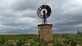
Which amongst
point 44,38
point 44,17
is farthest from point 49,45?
point 44,17

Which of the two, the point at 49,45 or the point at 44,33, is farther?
the point at 44,33

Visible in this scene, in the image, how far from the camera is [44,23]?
126ft

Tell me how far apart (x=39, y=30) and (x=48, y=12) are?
3.62m

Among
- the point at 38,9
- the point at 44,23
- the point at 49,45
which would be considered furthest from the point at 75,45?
the point at 38,9

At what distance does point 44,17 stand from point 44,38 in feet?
12.3

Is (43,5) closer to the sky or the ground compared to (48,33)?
closer to the sky

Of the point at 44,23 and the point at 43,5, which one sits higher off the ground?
the point at 43,5

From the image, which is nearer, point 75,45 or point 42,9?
point 75,45

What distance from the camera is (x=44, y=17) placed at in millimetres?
38562

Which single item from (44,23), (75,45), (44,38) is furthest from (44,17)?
(75,45)

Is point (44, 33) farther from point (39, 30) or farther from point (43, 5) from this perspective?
point (43, 5)

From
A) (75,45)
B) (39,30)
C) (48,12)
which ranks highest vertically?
(48,12)

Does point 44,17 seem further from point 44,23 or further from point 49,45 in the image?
point 49,45

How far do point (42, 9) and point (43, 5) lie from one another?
769 mm
